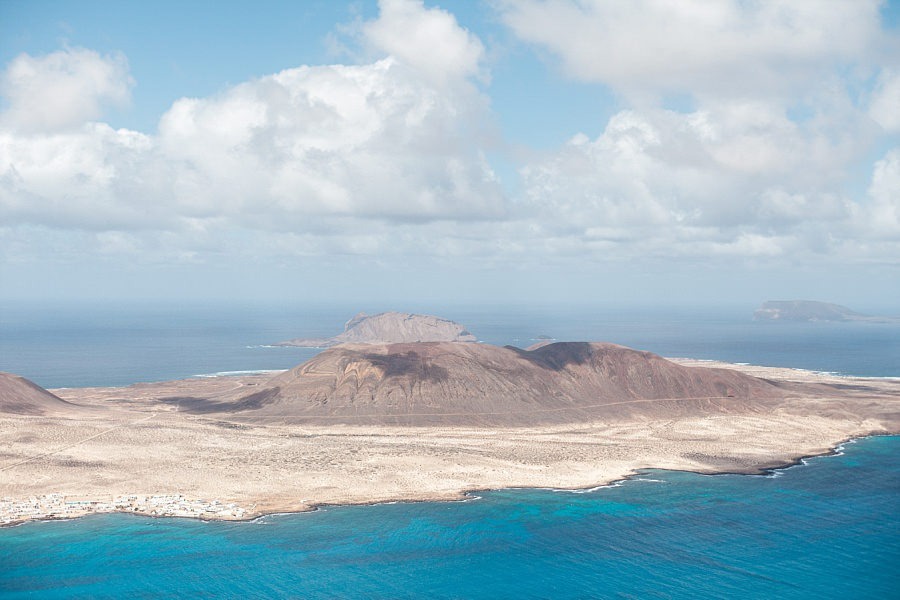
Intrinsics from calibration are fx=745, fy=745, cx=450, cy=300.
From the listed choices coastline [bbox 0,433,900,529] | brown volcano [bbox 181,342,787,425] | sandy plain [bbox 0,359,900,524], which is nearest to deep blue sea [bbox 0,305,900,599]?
coastline [bbox 0,433,900,529]

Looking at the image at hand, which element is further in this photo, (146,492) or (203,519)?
(146,492)

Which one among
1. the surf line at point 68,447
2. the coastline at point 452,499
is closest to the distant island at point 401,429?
the surf line at point 68,447

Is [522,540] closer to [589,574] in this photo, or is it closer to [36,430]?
[589,574]

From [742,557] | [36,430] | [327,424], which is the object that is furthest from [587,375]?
[36,430]

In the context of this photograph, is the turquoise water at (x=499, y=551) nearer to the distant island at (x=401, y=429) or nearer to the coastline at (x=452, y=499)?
the coastline at (x=452, y=499)

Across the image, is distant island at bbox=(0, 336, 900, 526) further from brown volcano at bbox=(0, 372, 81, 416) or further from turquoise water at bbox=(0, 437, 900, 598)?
turquoise water at bbox=(0, 437, 900, 598)

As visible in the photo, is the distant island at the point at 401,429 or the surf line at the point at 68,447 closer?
the distant island at the point at 401,429

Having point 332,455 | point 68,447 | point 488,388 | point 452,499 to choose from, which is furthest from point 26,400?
point 452,499
